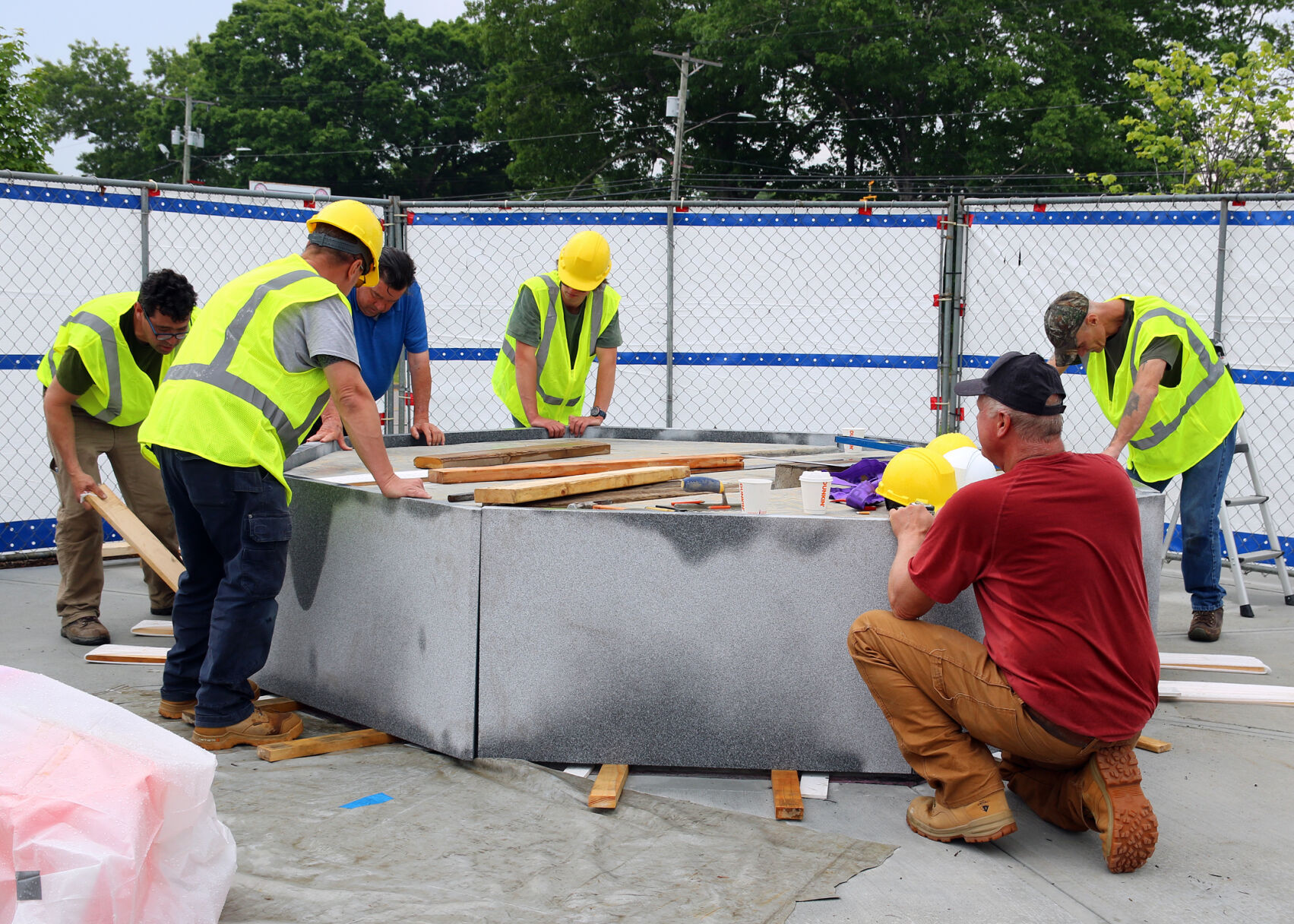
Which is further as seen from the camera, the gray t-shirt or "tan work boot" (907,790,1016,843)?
the gray t-shirt

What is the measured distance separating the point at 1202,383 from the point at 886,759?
3.03 meters

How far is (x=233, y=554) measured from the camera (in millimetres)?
3660

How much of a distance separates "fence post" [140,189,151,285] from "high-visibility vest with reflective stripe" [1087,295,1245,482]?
18.5 ft

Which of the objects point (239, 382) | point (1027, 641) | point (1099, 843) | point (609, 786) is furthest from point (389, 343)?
point (1099, 843)

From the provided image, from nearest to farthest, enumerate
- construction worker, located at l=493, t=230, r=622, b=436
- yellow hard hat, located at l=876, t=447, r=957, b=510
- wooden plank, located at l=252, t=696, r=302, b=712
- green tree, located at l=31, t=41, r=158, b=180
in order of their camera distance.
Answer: yellow hard hat, located at l=876, t=447, r=957, b=510 → wooden plank, located at l=252, t=696, r=302, b=712 → construction worker, located at l=493, t=230, r=622, b=436 → green tree, located at l=31, t=41, r=158, b=180

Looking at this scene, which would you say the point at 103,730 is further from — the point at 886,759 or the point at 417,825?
the point at 886,759

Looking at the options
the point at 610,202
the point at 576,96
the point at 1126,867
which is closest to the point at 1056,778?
the point at 1126,867

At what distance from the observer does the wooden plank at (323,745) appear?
356 centimetres

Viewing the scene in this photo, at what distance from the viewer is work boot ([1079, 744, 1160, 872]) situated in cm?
285

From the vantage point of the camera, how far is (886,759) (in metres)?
3.49

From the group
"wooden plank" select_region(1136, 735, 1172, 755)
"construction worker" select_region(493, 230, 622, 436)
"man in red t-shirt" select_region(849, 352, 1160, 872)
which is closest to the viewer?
"man in red t-shirt" select_region(849, 352, 1160, 872)

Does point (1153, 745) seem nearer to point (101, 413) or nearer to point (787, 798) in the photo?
point (787, 798)

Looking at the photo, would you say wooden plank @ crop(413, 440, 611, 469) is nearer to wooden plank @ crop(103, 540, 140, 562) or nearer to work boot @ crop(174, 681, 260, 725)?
work boot @ crop(174, 681, 260, 725)

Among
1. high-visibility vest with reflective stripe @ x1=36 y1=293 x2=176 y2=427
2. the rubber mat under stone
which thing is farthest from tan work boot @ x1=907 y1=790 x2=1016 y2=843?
high-visibility vest with reflective stripe @ x1=36 y1=293 x2=176 y2=427
